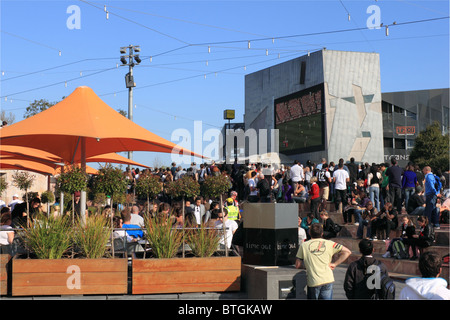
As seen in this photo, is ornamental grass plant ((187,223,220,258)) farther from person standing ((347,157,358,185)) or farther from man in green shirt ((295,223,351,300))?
person standing ((347,157,358,185))

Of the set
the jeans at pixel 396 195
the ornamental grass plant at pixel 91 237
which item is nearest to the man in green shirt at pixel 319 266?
the ornamental grass plant at pixel 91 237

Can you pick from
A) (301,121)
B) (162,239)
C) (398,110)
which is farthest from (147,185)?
(398,110)

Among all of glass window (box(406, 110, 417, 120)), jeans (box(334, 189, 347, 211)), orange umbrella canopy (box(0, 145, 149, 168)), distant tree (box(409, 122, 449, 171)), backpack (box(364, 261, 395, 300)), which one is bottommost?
backpack (box(364, 261, 395, 300))

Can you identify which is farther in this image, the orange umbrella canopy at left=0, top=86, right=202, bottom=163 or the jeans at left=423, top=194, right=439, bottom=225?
the jeans at left=423, top=194, right=439, bottom=225

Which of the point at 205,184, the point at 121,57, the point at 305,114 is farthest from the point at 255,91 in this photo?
the point at 205,184

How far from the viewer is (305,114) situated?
3912cm

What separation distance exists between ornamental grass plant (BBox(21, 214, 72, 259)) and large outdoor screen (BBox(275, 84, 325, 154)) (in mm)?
30770

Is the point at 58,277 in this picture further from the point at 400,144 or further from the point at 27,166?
the point at 400,144

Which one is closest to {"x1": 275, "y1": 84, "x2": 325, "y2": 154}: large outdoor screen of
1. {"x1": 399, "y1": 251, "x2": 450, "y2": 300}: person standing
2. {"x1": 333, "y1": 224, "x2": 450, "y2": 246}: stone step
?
{"x1": 333, "y1": 224, "x2": 450, "y2": 246}: stone step

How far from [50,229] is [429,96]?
56544mm

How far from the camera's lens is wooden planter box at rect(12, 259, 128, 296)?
8.01 meters

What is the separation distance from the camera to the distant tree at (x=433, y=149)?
4903cm

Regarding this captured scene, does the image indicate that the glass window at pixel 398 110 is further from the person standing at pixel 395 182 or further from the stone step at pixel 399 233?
the stone step at pixel 399 233

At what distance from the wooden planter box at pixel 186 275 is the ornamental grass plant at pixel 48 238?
1.10 meters
